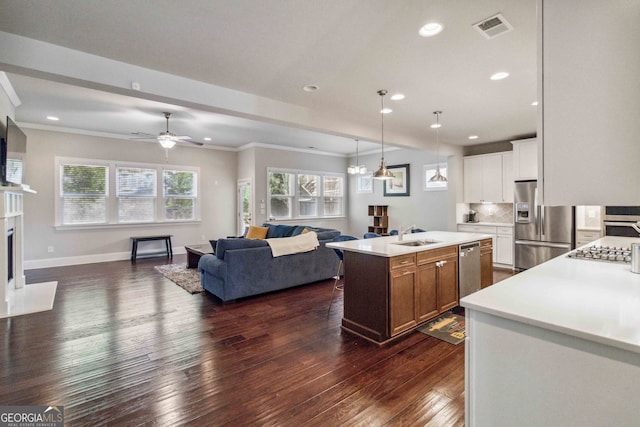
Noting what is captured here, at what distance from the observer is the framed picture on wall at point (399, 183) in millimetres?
8086

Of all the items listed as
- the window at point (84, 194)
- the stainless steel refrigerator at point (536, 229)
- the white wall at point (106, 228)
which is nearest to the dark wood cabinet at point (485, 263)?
the stainless steel refrigerator at point (536, 229)

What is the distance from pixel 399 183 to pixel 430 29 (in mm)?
6094

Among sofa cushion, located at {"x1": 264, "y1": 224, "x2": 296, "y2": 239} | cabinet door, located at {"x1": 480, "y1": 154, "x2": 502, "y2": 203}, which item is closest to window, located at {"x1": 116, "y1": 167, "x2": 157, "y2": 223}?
sofa cushion, located at {"x1": 264, "y1": 224, "x2": 296, "y2": 239}

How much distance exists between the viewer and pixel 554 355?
118cm

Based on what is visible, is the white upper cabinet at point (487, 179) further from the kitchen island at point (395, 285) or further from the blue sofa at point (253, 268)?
the blue sofa at point (253, 268)

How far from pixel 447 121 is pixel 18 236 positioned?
6.92m

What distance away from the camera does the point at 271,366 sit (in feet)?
8.30

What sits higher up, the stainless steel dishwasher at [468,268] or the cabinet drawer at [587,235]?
the cabinet drawer at [587,235]

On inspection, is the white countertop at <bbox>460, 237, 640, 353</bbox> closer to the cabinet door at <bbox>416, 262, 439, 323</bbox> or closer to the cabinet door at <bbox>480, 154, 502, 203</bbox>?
the cabinet door at <bbox>416, 262, 439, 323</bbox>

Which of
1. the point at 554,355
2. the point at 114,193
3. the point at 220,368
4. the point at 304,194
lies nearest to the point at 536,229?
the point at 554,355

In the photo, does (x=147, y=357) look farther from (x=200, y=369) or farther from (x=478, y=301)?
(x=478, y=301)

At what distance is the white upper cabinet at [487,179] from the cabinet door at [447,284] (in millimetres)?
3446

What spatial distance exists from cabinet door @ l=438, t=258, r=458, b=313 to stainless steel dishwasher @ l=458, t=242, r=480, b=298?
96 mm

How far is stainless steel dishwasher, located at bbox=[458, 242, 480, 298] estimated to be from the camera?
3.70m
